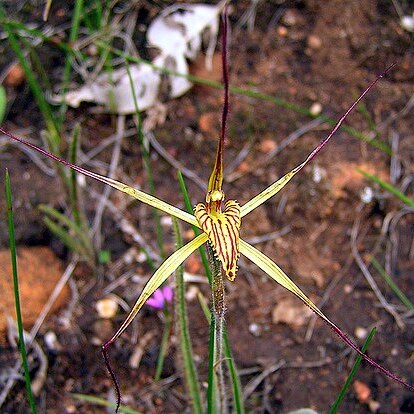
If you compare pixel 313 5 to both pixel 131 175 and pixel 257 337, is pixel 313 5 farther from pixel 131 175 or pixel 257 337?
pixel 257 337

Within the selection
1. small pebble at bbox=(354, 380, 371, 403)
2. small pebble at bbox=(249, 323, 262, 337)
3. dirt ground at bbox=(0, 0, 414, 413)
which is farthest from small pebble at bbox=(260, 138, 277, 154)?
small pebble at bbox=(354, 380, 371, 403)

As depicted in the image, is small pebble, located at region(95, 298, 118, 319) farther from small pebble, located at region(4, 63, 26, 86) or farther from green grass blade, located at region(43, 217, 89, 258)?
small pebble, located at region(4, 63, 26, 86)

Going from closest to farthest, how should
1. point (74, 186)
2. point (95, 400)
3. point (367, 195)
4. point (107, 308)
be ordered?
point (95, 400) → point (74, 186) → point (107, 308) → point (367, 195)

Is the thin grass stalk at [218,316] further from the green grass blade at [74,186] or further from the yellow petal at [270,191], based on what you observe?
the green grass blade at [74,186]

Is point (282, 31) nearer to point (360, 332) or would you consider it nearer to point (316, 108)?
point (316, 108)

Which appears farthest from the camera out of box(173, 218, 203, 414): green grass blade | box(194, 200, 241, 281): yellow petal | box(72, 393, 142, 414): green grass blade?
box(72, 393, 142, 414): green grass blade

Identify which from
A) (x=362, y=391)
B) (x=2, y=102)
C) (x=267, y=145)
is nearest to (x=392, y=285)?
(x=362, y=391)
